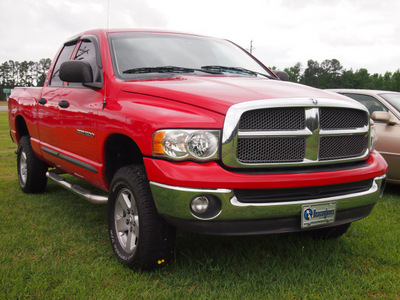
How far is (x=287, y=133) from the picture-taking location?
2713 millimetres

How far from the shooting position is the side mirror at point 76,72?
11.9 ft

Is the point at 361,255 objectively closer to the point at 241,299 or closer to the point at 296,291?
the point at 296,291

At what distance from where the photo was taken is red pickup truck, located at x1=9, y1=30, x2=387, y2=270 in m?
2.62

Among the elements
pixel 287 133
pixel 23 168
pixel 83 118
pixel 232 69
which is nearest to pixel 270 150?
pixel 287 133

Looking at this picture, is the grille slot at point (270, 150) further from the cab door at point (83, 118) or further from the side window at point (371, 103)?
the side window at point (371, 103)

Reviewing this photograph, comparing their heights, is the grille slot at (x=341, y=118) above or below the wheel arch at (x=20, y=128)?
above

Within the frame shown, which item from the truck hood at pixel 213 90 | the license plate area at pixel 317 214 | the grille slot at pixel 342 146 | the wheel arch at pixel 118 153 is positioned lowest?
the license plate area at pixel 317 214

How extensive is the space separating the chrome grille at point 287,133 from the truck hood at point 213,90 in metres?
0.11

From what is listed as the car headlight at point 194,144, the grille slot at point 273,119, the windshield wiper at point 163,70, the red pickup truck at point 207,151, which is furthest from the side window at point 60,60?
the grille slot at point 273,119

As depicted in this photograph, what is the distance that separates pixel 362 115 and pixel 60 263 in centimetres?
257

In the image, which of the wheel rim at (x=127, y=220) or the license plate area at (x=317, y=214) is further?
the wheel rim at (x=127, y=220)

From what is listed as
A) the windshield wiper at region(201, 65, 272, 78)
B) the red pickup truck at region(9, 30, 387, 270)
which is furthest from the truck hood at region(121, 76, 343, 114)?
the windshield wiper at region(201, 65, 272, 78)

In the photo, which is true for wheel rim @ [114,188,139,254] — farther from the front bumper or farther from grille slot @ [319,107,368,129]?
grille slot @ [319,107,368,129]

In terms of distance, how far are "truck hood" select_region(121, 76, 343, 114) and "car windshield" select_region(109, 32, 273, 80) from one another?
30cm
